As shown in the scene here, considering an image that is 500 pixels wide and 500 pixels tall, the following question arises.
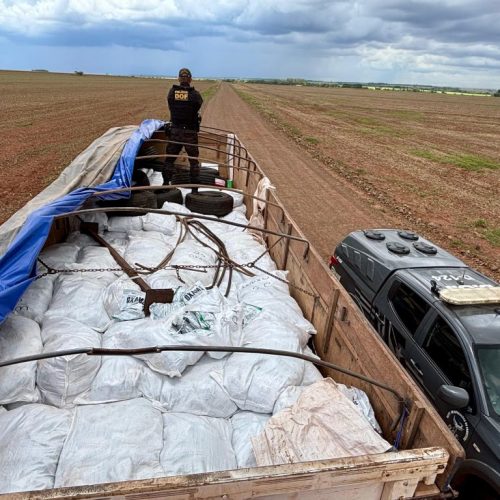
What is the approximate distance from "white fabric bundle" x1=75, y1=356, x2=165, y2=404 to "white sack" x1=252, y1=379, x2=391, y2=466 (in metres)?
0.86

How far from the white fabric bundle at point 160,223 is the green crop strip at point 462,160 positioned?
49.8ft

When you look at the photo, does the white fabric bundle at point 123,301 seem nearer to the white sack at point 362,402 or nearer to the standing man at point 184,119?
the white sack at point 362,402

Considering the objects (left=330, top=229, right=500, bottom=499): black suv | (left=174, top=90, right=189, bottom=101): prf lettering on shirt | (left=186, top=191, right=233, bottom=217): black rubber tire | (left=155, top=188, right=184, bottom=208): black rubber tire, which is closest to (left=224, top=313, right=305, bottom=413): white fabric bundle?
(left=330, top=229, right=500, bottom=499): black suv

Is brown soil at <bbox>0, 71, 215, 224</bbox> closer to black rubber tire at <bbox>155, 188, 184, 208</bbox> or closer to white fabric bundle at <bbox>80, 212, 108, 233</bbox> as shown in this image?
black rubber tire at <bbox>155, 188, 184, 208</bbox>

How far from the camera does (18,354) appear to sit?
2932 millimetres

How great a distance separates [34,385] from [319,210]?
841 cm

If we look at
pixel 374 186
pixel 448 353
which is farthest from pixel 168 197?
pixel 374 186

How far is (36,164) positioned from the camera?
13.5 meters

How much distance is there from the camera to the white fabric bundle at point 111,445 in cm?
227

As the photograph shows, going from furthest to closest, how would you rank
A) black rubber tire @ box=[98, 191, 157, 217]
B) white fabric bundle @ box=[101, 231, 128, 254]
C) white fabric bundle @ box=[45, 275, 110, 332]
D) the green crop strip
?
the green crop strip → black rubber tire @ box=[98, 191, 157, 217] → white fabric bundle @ box=[101, 231, 128, 254] → white fabric bundle @ box=[45, 275, 110, 332]

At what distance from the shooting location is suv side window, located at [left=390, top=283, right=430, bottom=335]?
392cm

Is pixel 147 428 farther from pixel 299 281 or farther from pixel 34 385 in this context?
pixel 299 281

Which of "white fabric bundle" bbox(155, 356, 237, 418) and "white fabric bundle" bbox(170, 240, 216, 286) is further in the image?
"white fabric bundle" bbox(170, 240, 216, 286)

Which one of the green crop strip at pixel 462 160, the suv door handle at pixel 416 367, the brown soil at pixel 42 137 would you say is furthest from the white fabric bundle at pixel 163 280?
the green crop strip at pixel 462 160
